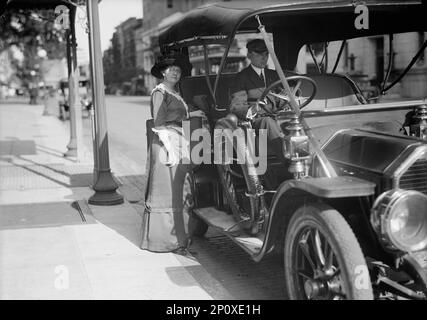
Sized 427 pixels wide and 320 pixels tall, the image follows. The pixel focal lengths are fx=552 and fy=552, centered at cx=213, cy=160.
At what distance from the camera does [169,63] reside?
5.39 metres

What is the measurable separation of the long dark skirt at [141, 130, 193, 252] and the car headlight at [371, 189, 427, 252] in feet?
8.42

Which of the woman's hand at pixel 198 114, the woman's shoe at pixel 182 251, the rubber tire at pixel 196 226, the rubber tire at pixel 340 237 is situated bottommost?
the woman's shoe at pixel 182 251

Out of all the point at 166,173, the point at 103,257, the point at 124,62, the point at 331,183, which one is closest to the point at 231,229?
the point at 166,173

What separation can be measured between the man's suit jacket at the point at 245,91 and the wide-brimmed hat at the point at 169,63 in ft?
2.51

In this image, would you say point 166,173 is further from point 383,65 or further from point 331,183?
point 383,65

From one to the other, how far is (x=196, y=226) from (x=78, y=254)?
1.28 meters

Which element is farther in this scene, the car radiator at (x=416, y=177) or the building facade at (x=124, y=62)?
the building facade at (x=124, y=62)

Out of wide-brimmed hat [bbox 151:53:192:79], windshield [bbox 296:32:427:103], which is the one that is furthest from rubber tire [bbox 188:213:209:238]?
windshield [bbox 296:32:427:103]

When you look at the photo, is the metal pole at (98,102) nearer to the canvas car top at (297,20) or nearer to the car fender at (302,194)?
the canvas car top at (297,20)

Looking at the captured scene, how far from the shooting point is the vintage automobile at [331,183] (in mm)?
3186

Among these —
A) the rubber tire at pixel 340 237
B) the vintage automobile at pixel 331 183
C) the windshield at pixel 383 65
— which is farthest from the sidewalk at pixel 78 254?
the windshield at pixel 383 65

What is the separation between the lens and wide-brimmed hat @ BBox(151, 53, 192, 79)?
213 inches

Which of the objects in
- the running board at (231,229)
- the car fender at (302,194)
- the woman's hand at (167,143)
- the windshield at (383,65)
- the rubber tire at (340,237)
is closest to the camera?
the rubber tire at (340,237)

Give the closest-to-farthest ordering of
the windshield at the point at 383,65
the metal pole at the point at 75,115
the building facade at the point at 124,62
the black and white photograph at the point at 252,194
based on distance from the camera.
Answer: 1. the black and white photograph at the point at 252,194
2. the metal pole at the point at 75,115
3. the windshield at the point at 383,65
4. the building facade at the point at 124,62
